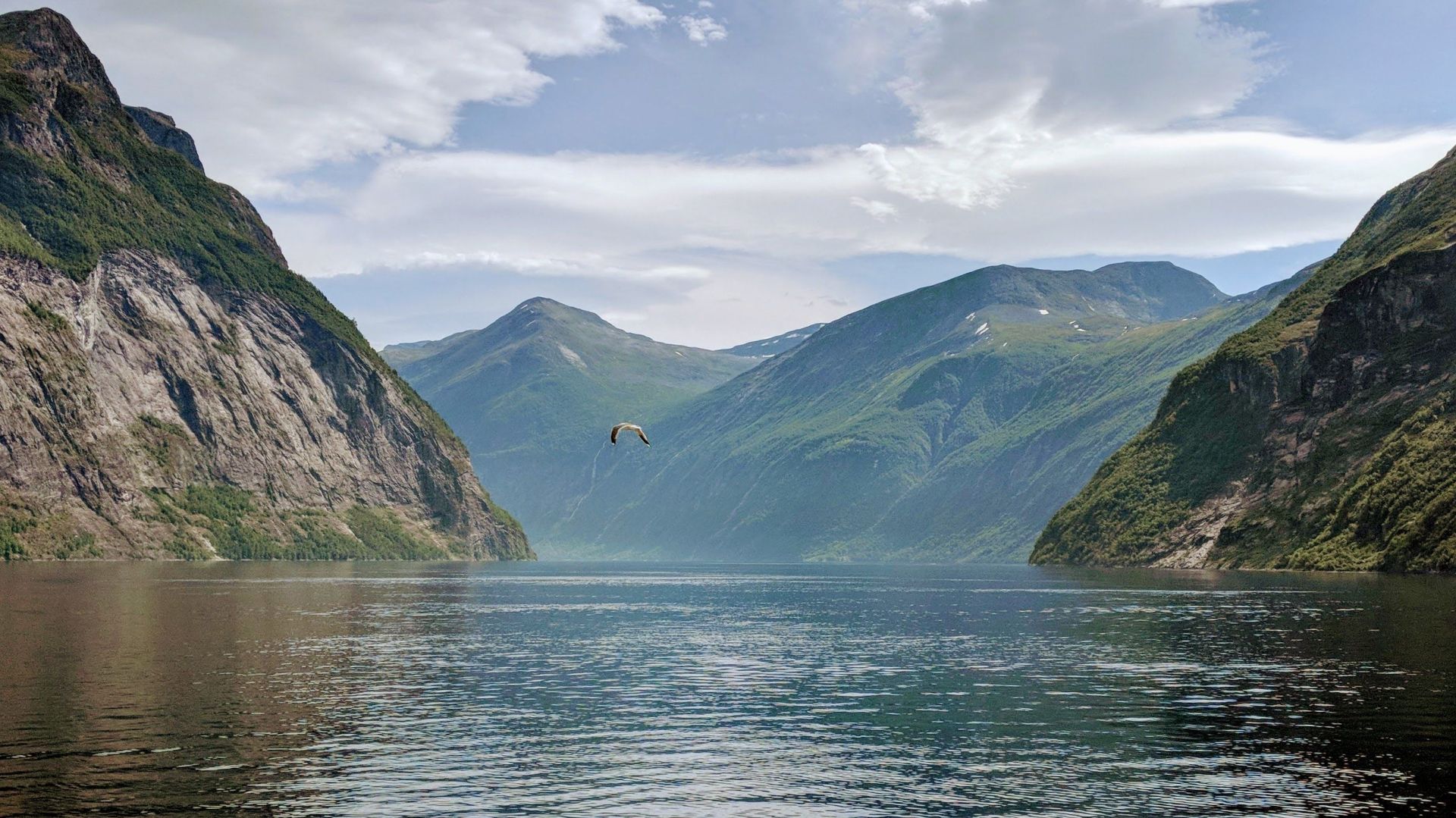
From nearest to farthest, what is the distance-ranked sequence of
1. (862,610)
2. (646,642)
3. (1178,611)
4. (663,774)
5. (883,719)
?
(663,774) → (883,719) → (646,642) → (1178,611) → (862,610)

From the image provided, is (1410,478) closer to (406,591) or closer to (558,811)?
(406,591)

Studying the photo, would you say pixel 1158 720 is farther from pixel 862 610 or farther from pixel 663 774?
pixel 862 610

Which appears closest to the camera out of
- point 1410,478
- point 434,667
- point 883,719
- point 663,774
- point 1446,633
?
point 663,774

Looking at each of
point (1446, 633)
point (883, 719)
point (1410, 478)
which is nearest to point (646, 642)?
point (883, 719)

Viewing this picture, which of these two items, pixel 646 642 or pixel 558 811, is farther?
pixel 646 642

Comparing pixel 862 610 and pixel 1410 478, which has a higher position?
pixel 1410 478

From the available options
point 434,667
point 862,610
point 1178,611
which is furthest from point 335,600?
point 1178,611
